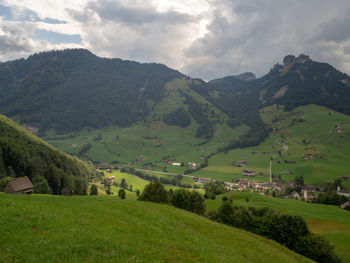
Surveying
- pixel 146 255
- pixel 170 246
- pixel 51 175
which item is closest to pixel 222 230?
pixel 170 246

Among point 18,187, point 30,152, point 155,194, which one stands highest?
point 30,152

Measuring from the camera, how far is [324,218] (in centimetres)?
8594

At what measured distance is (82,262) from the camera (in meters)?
16.4

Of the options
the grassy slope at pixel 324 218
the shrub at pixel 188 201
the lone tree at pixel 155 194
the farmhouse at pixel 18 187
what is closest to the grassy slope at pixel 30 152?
the farmhouse at pixel 18 187

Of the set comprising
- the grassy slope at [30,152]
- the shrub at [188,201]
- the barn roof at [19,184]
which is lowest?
the shrub at [188,201]

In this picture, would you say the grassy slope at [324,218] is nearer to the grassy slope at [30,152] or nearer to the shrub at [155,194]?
the shrub at [155,194]

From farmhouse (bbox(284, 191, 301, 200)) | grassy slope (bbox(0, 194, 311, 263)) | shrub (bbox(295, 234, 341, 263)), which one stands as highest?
grassy slope (bbox(0, 194, 311, 263))

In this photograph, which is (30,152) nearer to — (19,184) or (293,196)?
(19,184)

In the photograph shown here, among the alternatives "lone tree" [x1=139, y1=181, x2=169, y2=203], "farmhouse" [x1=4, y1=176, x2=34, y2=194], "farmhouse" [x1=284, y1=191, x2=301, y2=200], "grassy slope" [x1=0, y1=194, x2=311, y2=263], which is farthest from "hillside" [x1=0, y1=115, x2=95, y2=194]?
"farmhouse" [x1=284, y1=191, x2=301, y2=200]

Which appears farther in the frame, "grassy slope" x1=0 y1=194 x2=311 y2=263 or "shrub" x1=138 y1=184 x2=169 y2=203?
"shrub" x1=138 y1=184 x2=169 y2=203

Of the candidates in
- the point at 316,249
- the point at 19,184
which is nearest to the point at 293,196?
the point at 316,249

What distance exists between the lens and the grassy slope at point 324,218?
61588 millimetres

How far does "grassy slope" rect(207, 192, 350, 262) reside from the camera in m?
61.6

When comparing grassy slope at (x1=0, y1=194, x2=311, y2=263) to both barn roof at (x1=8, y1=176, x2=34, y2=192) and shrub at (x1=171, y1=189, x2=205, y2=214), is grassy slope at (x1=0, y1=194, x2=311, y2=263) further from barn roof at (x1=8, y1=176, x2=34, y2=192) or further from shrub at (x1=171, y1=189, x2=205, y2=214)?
barn roof at (x1=8, y1=176, x2=34, y2=192)
